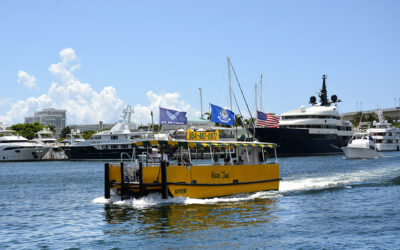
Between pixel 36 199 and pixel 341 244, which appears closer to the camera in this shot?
pixel 341 244

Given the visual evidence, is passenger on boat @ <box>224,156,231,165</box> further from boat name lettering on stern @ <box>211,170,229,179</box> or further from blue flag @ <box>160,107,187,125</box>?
blue flag @ <box>160,107,187,125</box>

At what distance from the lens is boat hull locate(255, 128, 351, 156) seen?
2987 inches

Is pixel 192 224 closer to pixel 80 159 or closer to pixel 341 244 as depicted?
pixel 341 244

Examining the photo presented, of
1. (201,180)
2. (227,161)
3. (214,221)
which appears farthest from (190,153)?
(214,221)

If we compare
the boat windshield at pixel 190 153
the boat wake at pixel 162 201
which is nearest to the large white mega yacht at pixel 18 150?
the boat wake at pixel 162 201

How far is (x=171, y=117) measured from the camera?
80.2 ft

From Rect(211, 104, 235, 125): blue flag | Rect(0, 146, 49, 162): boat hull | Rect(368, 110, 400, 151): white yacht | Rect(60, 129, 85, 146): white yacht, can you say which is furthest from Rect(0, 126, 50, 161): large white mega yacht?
Rect(211, 104, 235, 125): blue flag

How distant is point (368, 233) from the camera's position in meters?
15.8

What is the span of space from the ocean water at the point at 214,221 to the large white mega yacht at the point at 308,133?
1918 inches

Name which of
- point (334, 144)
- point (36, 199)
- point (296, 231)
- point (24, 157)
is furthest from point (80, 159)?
point (296, 231)

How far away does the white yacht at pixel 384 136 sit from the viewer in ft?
345

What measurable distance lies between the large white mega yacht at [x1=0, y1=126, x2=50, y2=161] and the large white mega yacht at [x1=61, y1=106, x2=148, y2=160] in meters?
10.1

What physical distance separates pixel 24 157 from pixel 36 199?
250ft

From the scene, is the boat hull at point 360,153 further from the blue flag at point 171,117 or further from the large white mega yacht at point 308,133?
the blue flag at point 171,117
